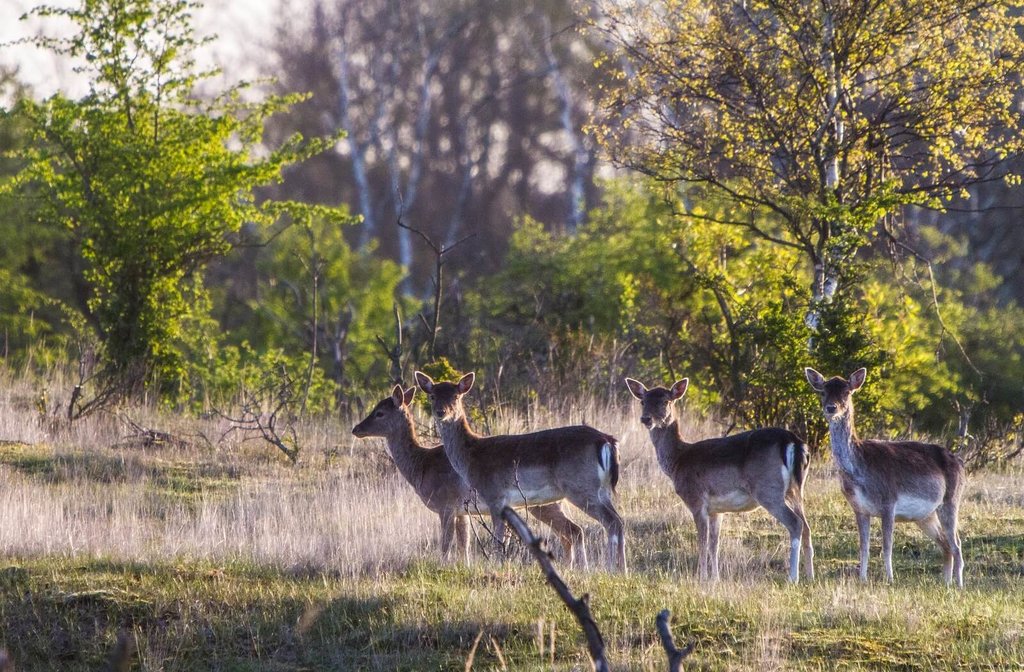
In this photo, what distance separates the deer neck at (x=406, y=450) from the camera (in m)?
12.2

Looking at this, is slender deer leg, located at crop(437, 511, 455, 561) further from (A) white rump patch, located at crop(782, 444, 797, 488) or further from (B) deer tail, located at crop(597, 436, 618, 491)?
(A) white rump patch, located at crop(782, 444, 797, 488)

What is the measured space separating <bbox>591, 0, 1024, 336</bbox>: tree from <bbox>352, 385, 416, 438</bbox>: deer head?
216 inches

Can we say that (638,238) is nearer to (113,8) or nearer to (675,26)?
(675,26)

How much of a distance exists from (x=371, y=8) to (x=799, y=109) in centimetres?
3480

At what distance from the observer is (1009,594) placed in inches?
391

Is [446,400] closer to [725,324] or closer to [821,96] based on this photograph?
[821,96]

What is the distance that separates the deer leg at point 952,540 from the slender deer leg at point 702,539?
6.09 ft

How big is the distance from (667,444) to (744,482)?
95 centimetres

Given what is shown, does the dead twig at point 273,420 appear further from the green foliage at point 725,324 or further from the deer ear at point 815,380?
the deer ear at point 815,380

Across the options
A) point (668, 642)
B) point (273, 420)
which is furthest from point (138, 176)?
point (668, 642)

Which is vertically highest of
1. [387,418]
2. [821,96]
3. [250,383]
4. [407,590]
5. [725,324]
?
[821,96]

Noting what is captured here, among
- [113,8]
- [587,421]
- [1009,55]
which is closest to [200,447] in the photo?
[587,421]

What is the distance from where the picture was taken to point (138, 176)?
63.8 ft

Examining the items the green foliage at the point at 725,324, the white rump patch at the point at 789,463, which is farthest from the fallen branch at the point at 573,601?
the green foliage at the point at 725,324
